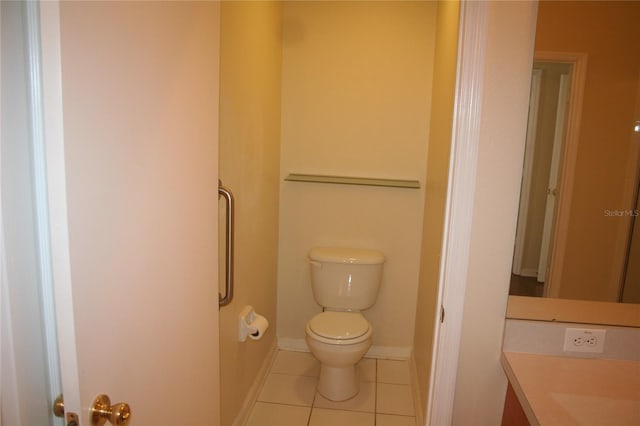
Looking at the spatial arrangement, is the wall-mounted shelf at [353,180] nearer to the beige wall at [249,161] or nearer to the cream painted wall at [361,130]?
the cream painted wall at [361,130]

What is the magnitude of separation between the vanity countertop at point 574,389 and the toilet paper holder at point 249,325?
111 centimetres

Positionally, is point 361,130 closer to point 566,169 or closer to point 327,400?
point 566,169

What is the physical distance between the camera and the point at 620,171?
1293mm

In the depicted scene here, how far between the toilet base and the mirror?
1.29 m

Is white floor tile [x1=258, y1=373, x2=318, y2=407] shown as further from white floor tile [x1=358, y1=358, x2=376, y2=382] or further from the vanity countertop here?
the vanity countertop

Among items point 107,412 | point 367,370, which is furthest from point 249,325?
point 107,412

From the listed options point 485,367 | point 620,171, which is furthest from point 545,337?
point 620,171

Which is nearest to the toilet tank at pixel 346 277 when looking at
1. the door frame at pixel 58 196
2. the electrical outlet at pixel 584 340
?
the electrical outlet at pixel 584 340

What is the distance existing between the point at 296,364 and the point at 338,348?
61 cm

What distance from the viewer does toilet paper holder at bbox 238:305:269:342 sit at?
1826 mm

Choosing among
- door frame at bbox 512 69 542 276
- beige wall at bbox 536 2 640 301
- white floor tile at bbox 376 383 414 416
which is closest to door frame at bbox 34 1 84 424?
door frame at bbox 512 69 542 276

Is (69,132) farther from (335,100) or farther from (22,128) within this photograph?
(335,100)

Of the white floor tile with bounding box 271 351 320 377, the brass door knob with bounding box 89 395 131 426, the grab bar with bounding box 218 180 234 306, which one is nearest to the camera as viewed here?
the brass door knob with bounding box 89 395 131 426

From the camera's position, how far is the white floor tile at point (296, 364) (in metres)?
2.49
